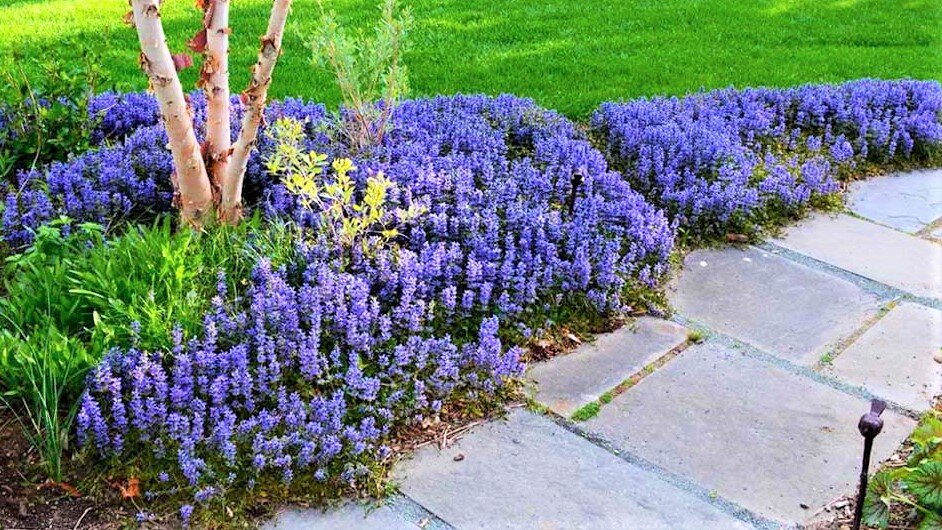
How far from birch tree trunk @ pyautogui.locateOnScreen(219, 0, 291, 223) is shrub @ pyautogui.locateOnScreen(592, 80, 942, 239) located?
1.82 meters

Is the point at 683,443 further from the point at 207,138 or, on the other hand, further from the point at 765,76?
the point at 765,76

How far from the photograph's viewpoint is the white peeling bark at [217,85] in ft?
12.8

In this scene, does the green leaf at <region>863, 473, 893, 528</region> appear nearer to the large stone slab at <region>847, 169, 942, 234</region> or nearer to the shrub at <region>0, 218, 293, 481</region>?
the shrub at <region>0, 218, 293, 481</region>

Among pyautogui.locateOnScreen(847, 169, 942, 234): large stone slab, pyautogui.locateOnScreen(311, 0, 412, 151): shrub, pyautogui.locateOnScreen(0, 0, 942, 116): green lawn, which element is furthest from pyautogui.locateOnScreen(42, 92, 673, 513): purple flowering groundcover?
pyautogui.locateOnScreen(0, 0, 942, 116): green lawn

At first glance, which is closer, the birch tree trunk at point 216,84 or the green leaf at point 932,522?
the green leaf at point 932,522

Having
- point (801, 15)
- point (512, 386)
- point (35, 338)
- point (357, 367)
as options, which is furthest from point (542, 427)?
point (801, 15)

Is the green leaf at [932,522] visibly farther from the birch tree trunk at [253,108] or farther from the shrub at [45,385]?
the birch tree trunk at [253,108]

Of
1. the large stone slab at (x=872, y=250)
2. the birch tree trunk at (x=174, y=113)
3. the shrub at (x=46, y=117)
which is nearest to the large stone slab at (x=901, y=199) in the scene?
the large stone slab at (x=872, y=250)

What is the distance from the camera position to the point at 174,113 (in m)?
3.80

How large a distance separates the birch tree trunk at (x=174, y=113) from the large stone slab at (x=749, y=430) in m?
1.69

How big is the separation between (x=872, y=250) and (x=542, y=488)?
2.41 metres

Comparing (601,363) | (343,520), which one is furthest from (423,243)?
(343,520)

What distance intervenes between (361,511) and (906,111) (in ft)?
14.3

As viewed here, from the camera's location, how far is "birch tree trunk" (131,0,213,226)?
3686mm
